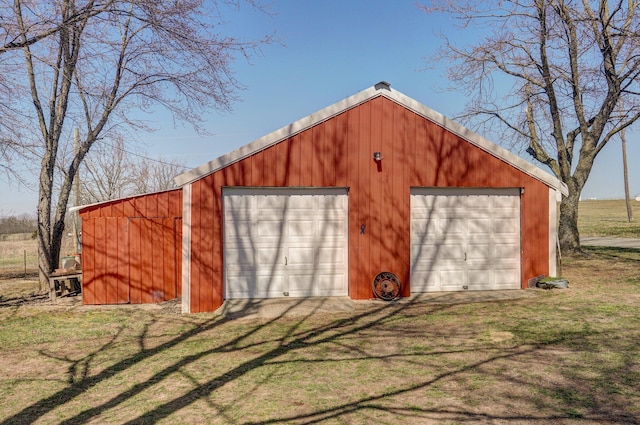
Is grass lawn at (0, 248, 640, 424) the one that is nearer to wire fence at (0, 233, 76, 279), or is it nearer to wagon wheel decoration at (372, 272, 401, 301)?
wagon wheel decoration at (372, 272, 401, 301)

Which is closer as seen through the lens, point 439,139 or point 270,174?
point 270,174

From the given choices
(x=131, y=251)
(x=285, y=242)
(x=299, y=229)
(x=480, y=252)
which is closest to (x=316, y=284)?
(x=285, y=242)

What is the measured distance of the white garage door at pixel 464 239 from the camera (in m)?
12.4

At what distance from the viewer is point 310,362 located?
283 inches

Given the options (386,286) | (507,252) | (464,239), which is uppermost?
(464,239)

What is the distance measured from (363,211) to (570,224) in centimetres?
1081

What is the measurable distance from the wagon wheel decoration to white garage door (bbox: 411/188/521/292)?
0.65 m

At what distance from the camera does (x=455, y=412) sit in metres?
5.15

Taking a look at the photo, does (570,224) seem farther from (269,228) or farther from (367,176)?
(269,228)

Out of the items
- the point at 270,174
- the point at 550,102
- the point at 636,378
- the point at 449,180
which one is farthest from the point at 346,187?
the point at 550,102

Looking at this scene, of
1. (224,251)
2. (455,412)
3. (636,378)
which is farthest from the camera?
(224,251)

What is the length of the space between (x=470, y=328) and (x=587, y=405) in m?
3.72

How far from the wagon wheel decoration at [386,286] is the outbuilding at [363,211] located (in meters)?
0.13

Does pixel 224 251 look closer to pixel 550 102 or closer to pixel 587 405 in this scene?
pixel 587 405
